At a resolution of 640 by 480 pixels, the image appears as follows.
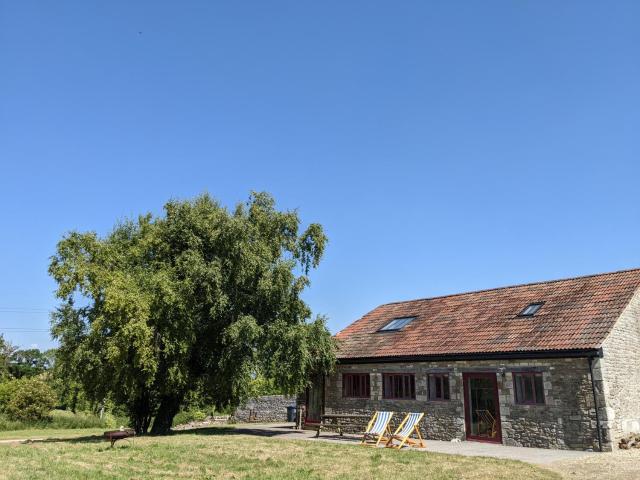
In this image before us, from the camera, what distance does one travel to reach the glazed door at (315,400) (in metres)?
23.4

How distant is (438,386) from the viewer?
62.5ft

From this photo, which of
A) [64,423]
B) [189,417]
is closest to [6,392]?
[64,423]

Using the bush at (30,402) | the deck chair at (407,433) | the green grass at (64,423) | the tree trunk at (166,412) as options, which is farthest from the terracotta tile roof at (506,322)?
the bush at (30,402)

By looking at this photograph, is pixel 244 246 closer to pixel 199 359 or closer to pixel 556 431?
pixel 199 359

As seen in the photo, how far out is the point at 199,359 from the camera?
69.9ft

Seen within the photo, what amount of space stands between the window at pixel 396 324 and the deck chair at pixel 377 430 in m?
5.80

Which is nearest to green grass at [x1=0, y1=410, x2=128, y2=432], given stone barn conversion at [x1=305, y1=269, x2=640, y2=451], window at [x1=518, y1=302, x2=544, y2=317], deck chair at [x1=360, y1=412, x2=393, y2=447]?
stone barn conversion at [x1=305, y1=269, x2=640, y2=451]

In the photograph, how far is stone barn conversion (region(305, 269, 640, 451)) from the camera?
15484mm

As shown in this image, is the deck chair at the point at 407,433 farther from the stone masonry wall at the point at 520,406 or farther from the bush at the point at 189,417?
the bush at the point at 189,417

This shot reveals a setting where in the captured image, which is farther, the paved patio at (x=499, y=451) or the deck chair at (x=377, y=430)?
the deck chair at (x=377, y=430)

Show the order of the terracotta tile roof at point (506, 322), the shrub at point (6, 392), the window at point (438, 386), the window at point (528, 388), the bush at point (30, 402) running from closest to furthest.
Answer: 1. the window at point (528, 388)
2. the terracotta tile roof at point (506, 322)
3. the window at point (438, 386)
4. the bush at point (30, 402)
5. the shrub at point (6, 392)

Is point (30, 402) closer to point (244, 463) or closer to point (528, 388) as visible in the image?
point (244, 463)

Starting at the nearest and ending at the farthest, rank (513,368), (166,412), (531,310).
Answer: (513,368), (531,310), (166,412)

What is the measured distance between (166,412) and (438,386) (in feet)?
35.5
